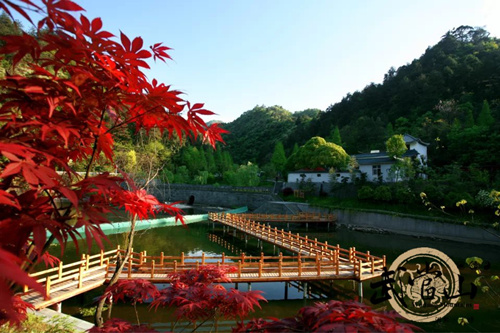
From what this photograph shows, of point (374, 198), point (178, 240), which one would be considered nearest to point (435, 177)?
point (374, 198)

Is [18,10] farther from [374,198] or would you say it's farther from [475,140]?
[475,140]

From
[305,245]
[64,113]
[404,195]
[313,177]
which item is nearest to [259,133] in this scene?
[313,177]

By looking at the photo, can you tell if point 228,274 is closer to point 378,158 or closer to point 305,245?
point 305,245

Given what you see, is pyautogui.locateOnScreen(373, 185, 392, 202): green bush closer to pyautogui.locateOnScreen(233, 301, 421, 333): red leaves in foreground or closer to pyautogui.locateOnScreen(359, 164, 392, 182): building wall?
pyautogui.locateOnScreen(359, 164, 392, 182): building wall

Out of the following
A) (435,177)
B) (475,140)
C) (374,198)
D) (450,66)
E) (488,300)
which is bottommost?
(488,300)

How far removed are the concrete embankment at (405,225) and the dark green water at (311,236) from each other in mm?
735

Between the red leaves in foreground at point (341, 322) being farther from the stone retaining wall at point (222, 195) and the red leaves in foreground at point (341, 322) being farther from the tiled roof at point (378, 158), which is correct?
the stone retaining wall at point (222, 195)

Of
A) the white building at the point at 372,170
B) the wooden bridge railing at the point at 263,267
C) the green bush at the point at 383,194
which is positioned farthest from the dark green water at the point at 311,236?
the white building at the point at 372,170

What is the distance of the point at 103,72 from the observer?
53.1 inches

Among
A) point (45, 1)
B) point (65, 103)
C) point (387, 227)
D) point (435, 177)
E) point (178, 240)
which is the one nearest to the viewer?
point (45, 1)

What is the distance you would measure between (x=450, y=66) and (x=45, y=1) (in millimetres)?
63973

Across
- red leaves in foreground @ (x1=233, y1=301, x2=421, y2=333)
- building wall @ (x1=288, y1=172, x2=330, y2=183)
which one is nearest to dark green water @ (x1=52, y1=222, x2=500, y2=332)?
red leaves in foreground @ (x1=233, y1=301, x2=421, y2=333)

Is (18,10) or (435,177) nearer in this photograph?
(18,10)

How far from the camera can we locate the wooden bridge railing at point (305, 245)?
32.8 feet
